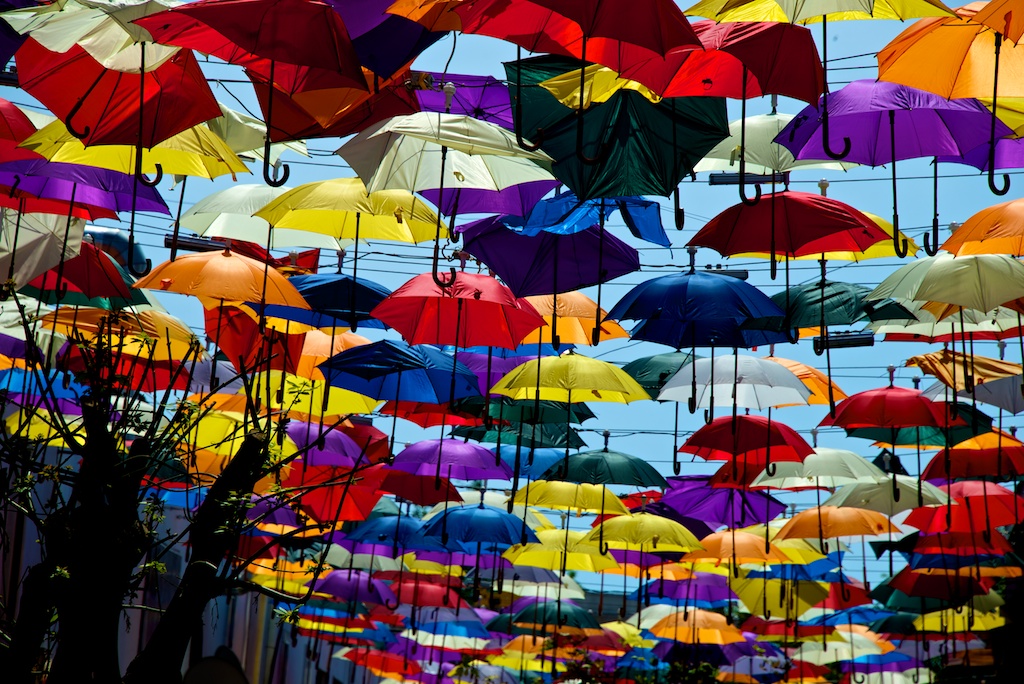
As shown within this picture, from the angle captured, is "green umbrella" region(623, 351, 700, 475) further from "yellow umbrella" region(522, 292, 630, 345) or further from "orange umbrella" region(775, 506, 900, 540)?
"orange umbrella" region(775, 506, 900, 540)

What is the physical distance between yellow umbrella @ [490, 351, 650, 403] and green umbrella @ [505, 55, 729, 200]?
7.95 feet

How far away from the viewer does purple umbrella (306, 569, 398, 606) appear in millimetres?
14508

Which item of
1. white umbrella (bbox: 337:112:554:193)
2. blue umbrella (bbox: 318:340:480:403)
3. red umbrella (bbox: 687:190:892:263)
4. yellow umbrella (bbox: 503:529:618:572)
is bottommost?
yellow umbrella (bbox: 503:529:618:572)

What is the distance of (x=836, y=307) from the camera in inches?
279

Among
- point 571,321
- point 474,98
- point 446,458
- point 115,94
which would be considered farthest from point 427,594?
point 115,94

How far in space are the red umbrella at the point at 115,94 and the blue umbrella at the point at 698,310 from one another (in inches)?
128

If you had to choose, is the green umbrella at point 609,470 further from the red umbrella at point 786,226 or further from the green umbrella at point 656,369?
the red umbrella at point 786,226

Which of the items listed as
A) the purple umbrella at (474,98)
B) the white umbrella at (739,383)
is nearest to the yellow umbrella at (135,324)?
the purple umbrella at (474,98)

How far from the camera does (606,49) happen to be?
455 cm

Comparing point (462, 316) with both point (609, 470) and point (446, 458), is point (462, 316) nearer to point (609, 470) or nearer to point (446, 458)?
point (446, 458)

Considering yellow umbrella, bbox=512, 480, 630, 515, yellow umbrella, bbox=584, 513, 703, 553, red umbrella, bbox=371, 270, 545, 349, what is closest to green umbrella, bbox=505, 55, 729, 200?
red umbrella, bbox=371, 270, 545, 349

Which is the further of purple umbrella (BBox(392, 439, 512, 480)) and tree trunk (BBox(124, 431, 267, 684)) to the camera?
purple umbrella (BBox(392, 439, 512, 480))

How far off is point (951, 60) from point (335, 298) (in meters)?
4.27

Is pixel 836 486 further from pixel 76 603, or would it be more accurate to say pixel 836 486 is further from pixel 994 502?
pixel 76 603
